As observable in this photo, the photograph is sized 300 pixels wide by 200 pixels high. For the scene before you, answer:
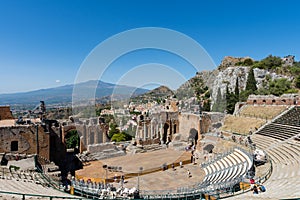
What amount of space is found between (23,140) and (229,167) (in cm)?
1695

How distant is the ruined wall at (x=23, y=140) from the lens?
18156 mm

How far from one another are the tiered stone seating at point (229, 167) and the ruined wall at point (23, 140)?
14.1 meters

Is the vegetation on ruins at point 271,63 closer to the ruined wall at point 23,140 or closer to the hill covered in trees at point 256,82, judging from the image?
the hill covered in trees at point 256,82

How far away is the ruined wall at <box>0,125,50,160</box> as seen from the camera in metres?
18.2

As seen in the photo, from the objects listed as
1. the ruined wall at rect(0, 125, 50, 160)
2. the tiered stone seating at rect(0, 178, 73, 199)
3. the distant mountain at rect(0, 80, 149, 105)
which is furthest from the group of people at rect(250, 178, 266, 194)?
the distant mountain at rect(0, 80, 149, 105)

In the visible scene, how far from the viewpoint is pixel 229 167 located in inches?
674

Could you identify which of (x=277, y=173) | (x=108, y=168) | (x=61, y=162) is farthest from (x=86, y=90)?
(x=277, y=173)

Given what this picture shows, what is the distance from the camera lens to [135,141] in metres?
31.7

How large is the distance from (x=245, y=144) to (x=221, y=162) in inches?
123

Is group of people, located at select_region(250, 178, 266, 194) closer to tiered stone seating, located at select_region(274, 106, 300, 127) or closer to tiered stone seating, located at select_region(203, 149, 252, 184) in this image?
tiered stone seating, located at select_region(203, 149, 252, 184)

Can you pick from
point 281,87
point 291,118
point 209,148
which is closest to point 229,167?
point 209,148

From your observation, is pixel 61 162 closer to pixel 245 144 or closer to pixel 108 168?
pixel 108 168

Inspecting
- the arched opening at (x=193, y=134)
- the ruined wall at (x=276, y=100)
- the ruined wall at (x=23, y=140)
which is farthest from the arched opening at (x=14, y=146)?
the ruined wall at (x=276, y=100)

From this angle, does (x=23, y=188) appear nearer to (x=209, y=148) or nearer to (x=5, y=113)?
(x=5, y=113)
